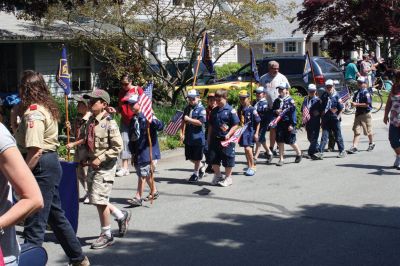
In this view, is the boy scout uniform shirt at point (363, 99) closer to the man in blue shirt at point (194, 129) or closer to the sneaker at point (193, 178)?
the man in blue shirt at point (194, 129)

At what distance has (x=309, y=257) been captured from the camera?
6.10 meters

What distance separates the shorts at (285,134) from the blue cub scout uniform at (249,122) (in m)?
0.72

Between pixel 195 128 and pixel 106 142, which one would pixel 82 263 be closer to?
pixel 106 142

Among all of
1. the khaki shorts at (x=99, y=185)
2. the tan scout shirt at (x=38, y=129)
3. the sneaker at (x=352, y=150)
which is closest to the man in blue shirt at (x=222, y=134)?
the khaki shorts at (x=99, y=185)

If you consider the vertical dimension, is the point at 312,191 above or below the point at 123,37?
below

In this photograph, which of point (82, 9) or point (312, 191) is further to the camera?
point (82, 9)

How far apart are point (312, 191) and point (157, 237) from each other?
10.4 ft

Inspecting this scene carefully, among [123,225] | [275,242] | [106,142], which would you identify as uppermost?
[106,142]

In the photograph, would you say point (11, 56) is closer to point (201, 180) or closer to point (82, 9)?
point (82, 9)

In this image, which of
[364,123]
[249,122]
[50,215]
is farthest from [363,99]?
[50,215]

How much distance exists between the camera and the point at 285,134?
11.5m

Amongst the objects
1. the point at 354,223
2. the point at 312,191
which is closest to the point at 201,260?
the point at 354,223

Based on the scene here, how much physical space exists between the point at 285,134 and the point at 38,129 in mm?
6881

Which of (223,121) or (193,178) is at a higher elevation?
(223,121)
